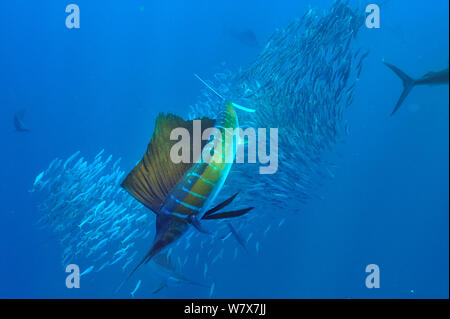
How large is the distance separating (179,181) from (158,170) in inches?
4.2

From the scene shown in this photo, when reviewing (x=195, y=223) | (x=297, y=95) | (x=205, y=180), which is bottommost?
(x=195, y=223)

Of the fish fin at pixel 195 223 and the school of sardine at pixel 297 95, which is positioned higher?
the school of sardine at pixel 297 95

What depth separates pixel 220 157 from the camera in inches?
38.3

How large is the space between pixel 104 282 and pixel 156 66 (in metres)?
17.2

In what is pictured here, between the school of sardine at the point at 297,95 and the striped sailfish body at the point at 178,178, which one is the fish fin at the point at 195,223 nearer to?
the striped sailfish body at the point at 178,178

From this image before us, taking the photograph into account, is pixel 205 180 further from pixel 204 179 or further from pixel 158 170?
pixel 158 170

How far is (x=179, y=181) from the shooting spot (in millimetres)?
1052

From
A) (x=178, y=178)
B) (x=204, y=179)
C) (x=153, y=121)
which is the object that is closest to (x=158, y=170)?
(x=178, y=178)

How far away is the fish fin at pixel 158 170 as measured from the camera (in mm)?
1101

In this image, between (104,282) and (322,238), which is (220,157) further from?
(322,238)

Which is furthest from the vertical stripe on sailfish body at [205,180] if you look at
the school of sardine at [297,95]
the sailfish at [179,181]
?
the school of sardine at [297,95]
